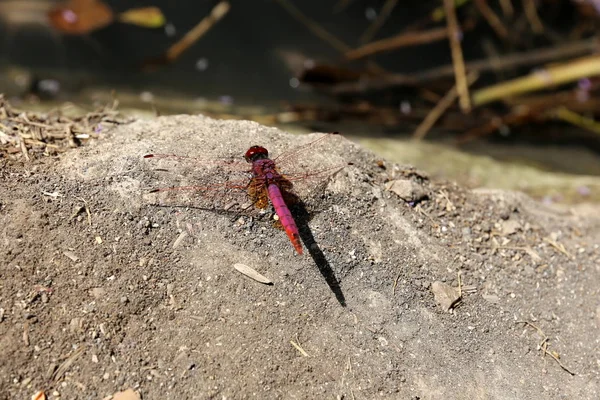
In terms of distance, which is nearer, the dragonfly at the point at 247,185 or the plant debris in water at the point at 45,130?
the dragonfly at the point at 247,185

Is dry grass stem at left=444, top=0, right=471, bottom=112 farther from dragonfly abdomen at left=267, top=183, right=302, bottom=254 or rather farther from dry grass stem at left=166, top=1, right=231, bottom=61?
dragonfly abdomen at left=267, top=183, right=302, bottom=254

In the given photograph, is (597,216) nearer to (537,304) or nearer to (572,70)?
(537,304)

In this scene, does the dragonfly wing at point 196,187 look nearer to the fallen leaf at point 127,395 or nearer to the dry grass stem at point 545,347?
the fallen leaf at point 127,395

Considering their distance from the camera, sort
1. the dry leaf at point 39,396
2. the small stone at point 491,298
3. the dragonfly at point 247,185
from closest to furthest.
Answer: the dry leaf at point 39,396 → the dragonfly at point 247,185 → the small stone at point 491,298

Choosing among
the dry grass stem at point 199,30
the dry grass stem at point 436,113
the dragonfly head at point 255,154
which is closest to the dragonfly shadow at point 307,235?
the dragonfly head at point 255,154

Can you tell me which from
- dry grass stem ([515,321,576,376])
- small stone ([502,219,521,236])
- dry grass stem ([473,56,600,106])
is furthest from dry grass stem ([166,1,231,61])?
dry grass stem ([515,321,576,376])
